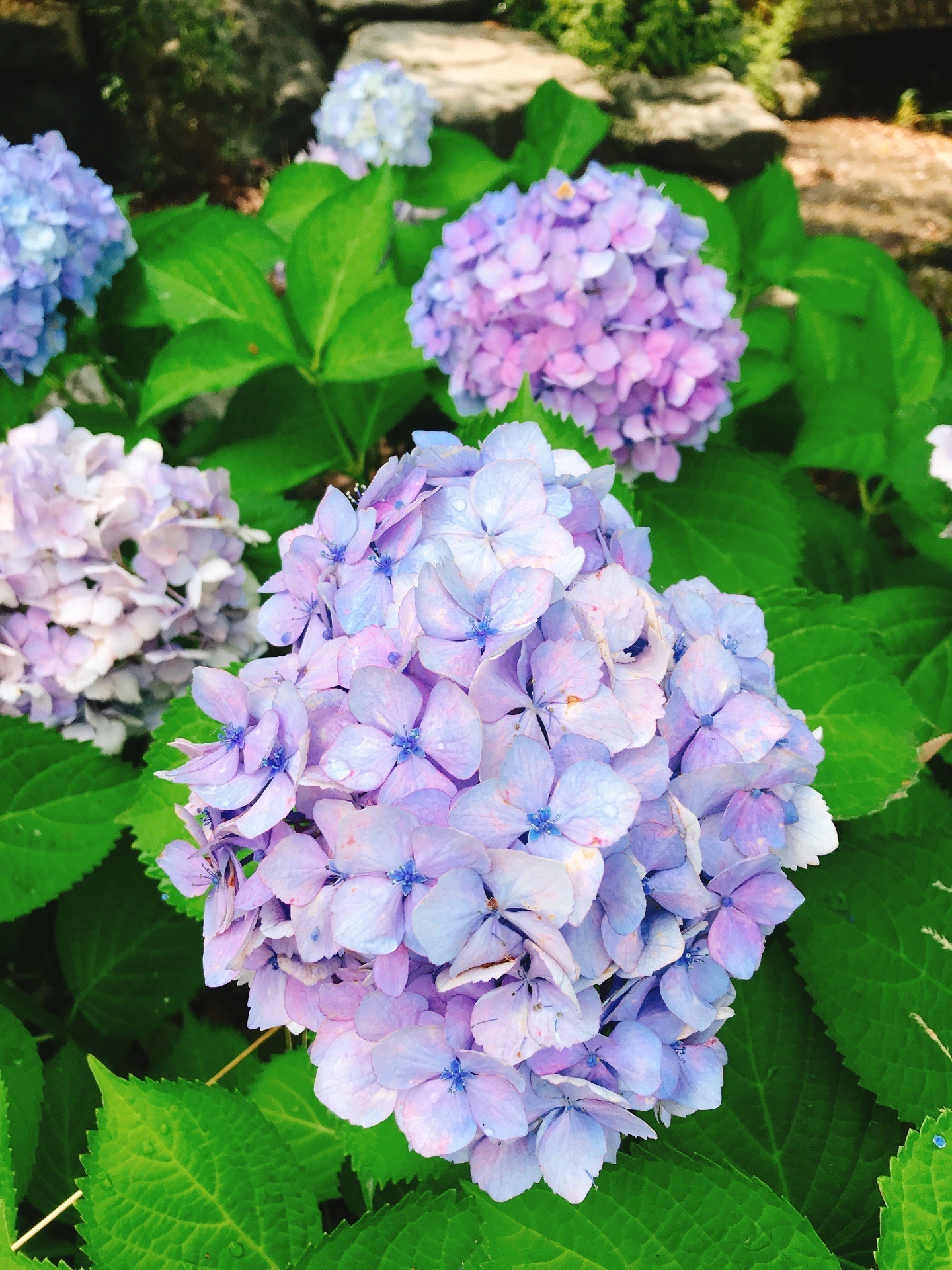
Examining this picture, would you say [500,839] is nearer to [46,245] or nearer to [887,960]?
[887,960]

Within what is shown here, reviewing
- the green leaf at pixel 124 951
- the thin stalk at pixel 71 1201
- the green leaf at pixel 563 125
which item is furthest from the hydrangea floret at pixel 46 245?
the thin stalk at pixel 71 1201

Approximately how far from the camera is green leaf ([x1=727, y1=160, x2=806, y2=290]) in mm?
2549

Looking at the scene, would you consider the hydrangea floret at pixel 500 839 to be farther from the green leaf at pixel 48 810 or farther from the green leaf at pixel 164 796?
the green leaf at pixel 48 810

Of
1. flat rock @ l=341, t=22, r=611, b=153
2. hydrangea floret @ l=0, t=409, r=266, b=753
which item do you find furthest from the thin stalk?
flat rock @ l=341, t=22, r=611, b=153

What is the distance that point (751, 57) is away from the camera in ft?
20.2

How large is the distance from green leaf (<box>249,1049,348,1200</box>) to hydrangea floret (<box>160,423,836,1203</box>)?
64 cm

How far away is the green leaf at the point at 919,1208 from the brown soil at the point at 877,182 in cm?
439

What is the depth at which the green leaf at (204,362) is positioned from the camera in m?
1.92

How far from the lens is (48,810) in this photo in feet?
4.97

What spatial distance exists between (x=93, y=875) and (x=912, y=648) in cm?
156

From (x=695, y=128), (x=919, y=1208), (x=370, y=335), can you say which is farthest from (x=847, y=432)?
(x=695, y=128)

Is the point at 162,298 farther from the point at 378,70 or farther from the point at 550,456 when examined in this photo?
the point at 550,456

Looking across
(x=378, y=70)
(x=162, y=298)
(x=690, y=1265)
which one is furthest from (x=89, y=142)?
(x=690, y=1265)

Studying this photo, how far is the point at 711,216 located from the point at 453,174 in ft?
2.48
